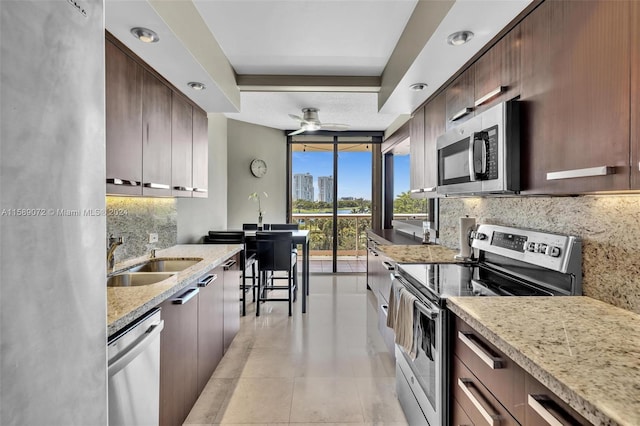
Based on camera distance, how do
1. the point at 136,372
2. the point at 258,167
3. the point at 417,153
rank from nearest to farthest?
the point at 136,372
the point at 417,153
the point at 258,167

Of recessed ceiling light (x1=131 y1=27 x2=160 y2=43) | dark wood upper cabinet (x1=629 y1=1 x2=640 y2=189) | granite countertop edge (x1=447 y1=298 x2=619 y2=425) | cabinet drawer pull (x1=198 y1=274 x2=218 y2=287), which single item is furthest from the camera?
cabinet drawer pull (x1=198 y1=274 x2=218 y2=287)

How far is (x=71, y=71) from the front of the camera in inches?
29.6

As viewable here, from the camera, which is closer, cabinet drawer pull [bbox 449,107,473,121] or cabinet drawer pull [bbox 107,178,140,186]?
cabinet drawer pull [bbox 107,178,140,186]

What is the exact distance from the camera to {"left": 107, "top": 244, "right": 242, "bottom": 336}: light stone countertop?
1.24m

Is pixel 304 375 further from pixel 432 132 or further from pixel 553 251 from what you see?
pixel 432 132

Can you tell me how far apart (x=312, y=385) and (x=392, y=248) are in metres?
1.28

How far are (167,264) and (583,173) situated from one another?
2.54 meters

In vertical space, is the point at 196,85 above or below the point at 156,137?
above

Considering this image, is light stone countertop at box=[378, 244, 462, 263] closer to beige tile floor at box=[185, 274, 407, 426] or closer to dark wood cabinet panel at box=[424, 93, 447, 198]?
dark wood cabinet panel at box=[424, 93, 447, 198]

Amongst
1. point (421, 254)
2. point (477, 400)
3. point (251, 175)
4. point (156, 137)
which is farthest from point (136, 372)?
point (251, 175)

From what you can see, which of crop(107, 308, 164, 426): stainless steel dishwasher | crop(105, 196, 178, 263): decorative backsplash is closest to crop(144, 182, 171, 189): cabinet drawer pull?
crop(105, 196, 178, 263): decorative backsplash

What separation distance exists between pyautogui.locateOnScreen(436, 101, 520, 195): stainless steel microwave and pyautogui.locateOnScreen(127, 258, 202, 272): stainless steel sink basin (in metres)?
1.97

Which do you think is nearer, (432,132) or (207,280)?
(207,280)

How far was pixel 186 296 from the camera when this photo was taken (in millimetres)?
1828
